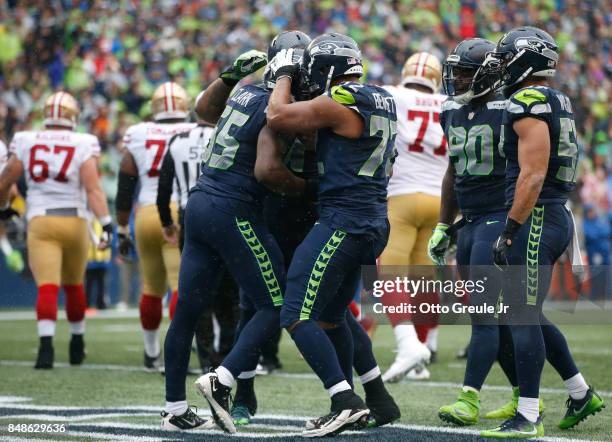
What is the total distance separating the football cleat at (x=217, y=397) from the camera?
4992mm

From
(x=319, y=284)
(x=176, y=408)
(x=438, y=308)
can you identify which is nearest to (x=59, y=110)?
(x=438, y=308)

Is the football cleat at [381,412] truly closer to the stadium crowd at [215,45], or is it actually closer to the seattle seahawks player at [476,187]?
the seattle seahawks player at [476,187]

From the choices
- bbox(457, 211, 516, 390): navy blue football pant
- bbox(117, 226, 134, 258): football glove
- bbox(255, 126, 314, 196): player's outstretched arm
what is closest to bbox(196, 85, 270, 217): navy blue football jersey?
bbox(255, 126, 314, 196): player's outstretched arm

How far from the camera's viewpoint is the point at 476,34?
19.3 m

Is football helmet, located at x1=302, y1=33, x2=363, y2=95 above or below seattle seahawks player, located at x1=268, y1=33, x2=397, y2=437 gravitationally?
above

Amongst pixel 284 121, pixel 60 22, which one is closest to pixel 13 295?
pixel 60 22

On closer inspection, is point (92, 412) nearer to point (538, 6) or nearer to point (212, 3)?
point (212, 3)

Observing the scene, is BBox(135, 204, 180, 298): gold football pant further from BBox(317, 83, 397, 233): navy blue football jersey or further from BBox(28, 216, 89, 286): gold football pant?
BBox(317, 83, 397, 233): navy blue football jersey

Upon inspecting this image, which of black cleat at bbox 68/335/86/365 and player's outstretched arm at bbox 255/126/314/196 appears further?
black cleat at bbox 68/335/86/365

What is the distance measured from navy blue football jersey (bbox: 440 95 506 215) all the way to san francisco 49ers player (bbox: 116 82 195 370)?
2.94 m

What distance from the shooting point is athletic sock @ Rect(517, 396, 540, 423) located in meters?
4.91

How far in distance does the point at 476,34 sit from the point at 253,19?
12.7 feet

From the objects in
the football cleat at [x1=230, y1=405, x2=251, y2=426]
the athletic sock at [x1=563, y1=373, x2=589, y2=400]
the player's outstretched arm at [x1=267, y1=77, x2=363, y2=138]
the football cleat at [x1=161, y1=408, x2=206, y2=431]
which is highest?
the player's outstretched arm at [x1=267, y1=77, x2=363, y2=138]

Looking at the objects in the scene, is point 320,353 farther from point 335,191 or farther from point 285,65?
point 285,65
